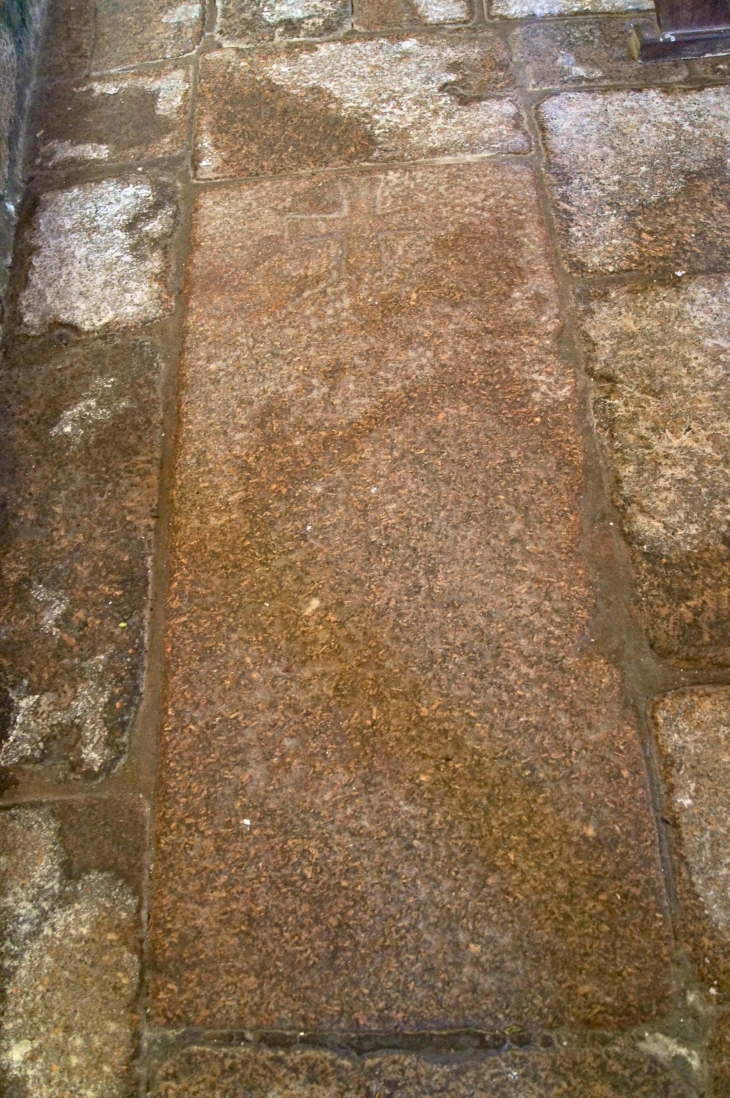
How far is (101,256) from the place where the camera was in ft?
7.04

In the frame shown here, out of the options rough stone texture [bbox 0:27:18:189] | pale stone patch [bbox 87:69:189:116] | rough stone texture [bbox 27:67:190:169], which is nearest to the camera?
rough stone texture [bbox 0:27:18:189]

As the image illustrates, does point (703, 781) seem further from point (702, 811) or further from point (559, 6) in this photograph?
point (559, 6)

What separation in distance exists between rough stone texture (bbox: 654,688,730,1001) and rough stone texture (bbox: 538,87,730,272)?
107 cm

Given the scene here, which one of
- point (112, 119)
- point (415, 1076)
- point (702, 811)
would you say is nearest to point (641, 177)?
point (112, 119)

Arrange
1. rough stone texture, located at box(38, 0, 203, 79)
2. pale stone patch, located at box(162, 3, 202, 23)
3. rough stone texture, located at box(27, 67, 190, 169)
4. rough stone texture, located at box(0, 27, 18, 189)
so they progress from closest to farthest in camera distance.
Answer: rough stone texture, located at box(0, 27, 18, 189)
rough stone texture, located at box(27, 67, 190, 169)
rough stone texture, located at box(38, 0, 203, 79)
pale stone patch, located at box(162, 3, 202, 23)

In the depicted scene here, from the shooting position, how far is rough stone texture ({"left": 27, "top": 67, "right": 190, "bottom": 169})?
2.37 meters

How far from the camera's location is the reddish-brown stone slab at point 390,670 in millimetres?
1271

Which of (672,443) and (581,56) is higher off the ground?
(581,56)

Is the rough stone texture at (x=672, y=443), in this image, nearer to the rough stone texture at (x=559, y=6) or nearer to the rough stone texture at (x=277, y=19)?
the rough stone texture at (x=559, y=6)

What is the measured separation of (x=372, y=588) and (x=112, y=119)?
169 cm

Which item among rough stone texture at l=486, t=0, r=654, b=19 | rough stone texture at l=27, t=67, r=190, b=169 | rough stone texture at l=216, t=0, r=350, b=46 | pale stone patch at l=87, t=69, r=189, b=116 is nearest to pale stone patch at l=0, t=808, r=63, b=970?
rough stone texture at l=27, t=67, r=190, b=169

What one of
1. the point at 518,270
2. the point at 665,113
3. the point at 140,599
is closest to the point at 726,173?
the point at 665,113

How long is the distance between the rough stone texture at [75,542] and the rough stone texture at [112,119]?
704 millimetres

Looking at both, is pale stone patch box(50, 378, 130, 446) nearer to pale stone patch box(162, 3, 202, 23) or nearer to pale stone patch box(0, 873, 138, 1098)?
pale stone patch box(0, 873, 138, 1098)
